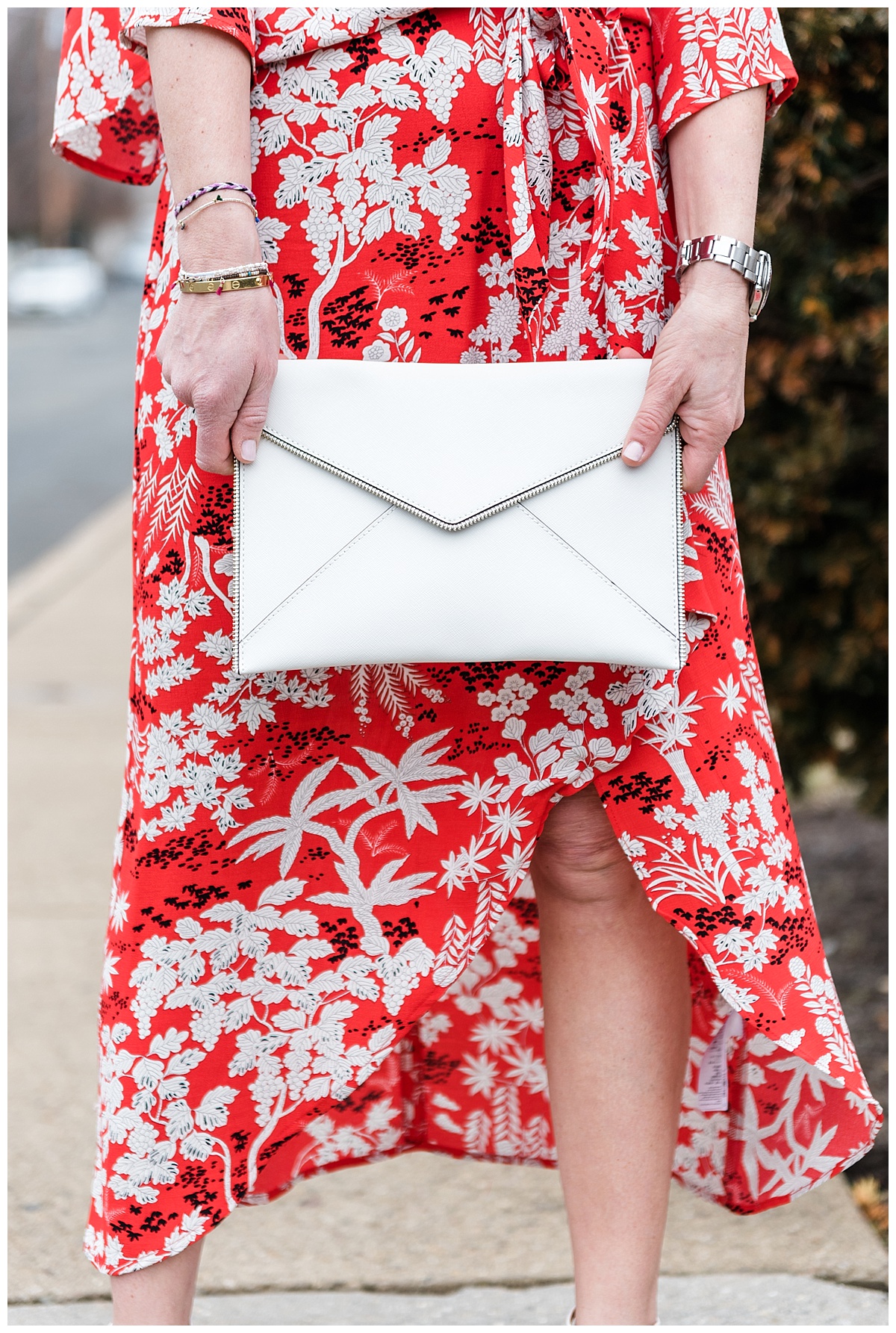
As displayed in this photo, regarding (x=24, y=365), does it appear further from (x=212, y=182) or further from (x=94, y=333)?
(x=212, y=182)

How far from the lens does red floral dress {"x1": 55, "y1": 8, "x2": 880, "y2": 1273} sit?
54.9 inches

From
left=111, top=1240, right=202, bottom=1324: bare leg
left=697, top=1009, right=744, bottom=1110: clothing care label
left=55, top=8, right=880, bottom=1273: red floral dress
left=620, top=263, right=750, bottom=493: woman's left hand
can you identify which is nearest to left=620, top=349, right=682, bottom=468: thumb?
left=620, top=263, right=750, bottom=493: woman's left hand

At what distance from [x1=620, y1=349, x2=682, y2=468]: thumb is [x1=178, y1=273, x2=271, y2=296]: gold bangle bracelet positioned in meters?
0.38

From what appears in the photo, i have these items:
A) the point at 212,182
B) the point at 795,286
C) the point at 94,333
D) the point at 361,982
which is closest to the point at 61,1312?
the point at 361,982

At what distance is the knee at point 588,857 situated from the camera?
1.54 meters

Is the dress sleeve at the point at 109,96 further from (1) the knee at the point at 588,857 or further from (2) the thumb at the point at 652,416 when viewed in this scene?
(1) the knee at the point at 588,857

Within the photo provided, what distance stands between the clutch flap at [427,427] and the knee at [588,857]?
0.40 metres

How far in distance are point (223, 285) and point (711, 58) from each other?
557mm

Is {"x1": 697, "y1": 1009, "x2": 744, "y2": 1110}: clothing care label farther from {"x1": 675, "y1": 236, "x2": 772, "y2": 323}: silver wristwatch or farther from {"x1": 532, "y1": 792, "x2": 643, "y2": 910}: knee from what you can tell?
{"x1": 675, "y1": 236, "x2": 772, "y2": 323}: silver wristwatch

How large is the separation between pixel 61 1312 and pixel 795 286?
2.01m

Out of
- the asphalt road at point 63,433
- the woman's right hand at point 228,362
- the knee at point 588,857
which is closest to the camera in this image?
the woman's right hand at point 228,362

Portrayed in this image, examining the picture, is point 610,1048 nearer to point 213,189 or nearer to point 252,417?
point 252,417

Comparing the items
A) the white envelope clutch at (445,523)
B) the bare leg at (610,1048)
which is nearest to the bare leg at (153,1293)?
the bare leg at (610,1048)

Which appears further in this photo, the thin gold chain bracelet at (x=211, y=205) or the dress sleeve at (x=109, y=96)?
the dress sleeve at (x=109, y=96)
